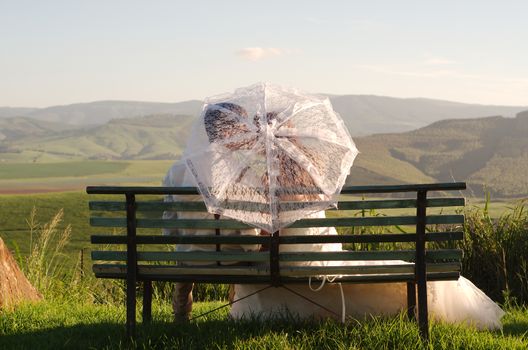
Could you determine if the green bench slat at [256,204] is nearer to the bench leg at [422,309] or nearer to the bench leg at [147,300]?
the bench leg at [422,309]

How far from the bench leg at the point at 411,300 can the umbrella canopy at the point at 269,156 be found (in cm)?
95

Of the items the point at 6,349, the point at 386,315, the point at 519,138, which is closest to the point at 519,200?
the point at 386,315

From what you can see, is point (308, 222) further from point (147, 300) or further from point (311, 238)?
point (147, 300)

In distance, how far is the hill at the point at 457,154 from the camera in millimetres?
113188

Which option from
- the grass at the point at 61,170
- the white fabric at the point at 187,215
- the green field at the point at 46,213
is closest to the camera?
the white fabric at the point at 187,215

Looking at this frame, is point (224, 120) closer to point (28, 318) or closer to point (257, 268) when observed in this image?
point (257, 268)

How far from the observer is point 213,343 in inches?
175

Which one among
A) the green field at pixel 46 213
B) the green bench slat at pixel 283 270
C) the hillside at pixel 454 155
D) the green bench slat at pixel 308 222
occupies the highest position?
the green bench slat at pixel 308 222

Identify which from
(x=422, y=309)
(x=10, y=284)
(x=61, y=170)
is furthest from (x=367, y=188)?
(x=61, y=170)

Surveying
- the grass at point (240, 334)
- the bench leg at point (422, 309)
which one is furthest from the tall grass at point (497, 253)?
the bench leg at point (422, 309)

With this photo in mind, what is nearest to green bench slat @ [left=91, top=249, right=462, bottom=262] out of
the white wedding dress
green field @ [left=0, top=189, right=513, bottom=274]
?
the white wedding dress

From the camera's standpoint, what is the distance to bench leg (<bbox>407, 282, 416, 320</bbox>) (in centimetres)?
496

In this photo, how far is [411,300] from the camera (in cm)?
498

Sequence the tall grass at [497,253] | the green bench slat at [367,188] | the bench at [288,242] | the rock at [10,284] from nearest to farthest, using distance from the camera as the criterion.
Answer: the green bench slat at [367,188]
the bench at [288,242]
the rock at [10,284]
the tall grass at [497,253]
